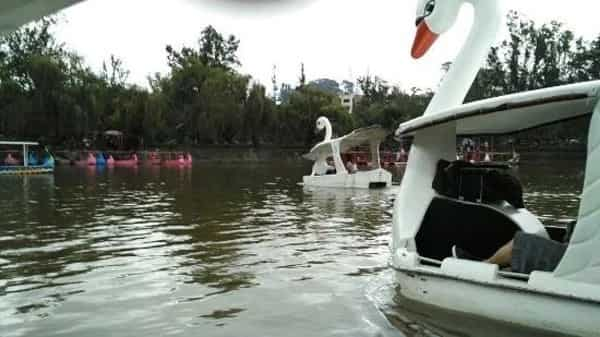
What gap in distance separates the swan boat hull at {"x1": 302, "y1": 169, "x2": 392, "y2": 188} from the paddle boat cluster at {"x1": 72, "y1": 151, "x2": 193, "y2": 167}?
25.0 meters

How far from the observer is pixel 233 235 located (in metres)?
11.5

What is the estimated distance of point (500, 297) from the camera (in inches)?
215

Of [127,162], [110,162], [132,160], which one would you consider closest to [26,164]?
[110,162]

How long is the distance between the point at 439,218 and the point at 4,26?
615 cm

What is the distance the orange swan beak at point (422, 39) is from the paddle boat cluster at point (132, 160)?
4043 centimetres

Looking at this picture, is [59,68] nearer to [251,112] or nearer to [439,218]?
[251,112]

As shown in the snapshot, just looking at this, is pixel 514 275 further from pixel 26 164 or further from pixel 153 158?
pixel 153 158

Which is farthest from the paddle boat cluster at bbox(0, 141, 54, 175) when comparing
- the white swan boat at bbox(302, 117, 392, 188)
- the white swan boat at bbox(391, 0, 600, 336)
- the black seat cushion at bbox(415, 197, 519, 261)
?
the black seat cushion at bbox(415, 197, 519, 261)

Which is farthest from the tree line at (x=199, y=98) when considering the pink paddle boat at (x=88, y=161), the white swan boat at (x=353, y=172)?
the white swan boat at (x=353, y=172)

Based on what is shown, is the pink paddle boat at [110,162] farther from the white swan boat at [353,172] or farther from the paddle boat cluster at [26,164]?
the white swan boat at [353,172]

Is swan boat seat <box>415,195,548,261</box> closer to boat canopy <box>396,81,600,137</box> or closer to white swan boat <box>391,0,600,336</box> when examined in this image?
white swan boat <box>391,0,600,336</box>

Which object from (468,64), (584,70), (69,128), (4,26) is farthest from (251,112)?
(4,26)

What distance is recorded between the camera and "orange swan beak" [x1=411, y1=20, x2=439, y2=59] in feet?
24.2

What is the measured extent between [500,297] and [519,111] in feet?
6.17
